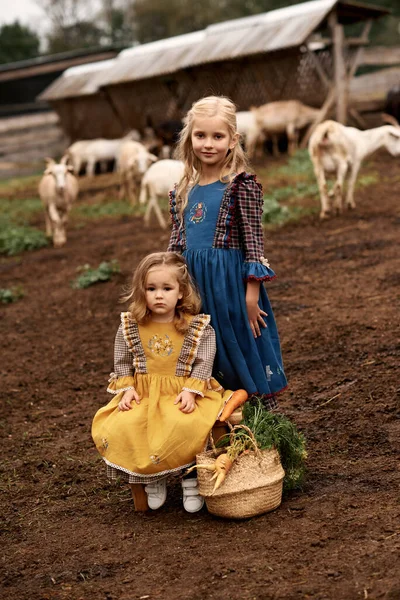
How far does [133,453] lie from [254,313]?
79 centimetres

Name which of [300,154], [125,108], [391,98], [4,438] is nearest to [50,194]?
[300,154]

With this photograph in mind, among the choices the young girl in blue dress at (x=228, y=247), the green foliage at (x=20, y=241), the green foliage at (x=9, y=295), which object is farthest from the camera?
the green foliage at (x=20, y=241)

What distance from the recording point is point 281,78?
1797cm

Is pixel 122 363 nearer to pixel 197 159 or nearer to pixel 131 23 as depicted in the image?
pixel 197 159

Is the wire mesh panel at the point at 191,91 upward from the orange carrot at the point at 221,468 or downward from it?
downward

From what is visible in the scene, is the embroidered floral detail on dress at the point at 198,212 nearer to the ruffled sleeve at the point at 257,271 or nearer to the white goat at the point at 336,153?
the ruffled sleeve at the point at 257,271

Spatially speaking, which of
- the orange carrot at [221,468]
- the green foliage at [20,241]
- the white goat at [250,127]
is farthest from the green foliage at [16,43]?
the orange carrot at [221,468]

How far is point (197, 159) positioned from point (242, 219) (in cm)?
38

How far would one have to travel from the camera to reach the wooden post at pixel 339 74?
53.7 feet

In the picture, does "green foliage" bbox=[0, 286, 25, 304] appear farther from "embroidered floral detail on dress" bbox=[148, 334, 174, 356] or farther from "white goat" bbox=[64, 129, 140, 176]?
"white goat" bbox=[64, 129, 140, 176]

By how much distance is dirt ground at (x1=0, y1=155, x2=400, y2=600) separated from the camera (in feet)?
9.60

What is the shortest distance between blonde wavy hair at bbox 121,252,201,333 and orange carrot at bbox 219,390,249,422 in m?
0.36

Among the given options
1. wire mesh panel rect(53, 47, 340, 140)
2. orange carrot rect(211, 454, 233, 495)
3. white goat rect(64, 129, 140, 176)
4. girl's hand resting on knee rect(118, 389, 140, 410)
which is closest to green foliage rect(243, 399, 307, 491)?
orange carrot rect(211, 454, 233, 495)

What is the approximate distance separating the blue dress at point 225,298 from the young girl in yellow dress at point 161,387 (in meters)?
0.08
